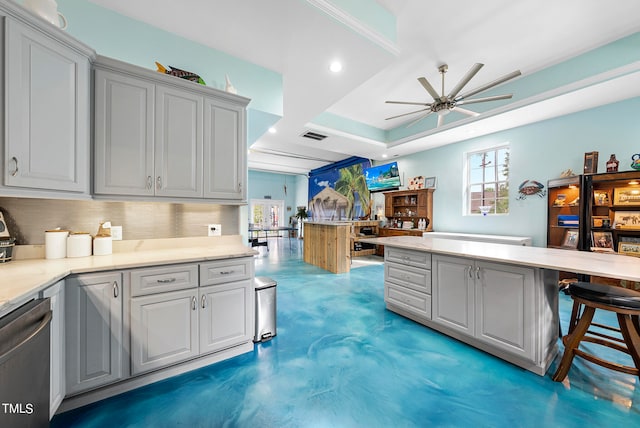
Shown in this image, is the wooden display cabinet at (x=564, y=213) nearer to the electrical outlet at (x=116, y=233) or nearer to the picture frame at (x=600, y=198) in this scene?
the picture frame at (x=600, y=198)

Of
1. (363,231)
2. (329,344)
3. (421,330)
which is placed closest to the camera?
(329,344)

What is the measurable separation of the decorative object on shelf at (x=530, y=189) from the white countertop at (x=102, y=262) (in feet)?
17.7

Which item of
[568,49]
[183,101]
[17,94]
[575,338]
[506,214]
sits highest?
[568,49]

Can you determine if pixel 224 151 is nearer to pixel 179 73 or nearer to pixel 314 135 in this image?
pixel 179 73

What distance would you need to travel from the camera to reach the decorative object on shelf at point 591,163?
373 cm

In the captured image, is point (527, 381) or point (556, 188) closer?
point (527, 381)

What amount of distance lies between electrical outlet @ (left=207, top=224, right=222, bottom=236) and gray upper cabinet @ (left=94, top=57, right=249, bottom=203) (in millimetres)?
388

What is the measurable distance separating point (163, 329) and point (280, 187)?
1151 cm

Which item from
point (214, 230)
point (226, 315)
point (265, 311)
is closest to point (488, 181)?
point (265, 311)

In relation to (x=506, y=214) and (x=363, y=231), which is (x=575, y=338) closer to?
(x=506, y=214)

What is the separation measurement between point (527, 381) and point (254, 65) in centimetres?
421

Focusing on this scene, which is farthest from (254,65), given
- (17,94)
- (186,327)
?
(186,327)

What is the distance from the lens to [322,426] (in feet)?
4.76

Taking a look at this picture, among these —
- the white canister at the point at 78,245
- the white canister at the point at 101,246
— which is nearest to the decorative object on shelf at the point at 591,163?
the white canister at the point at 101,246
